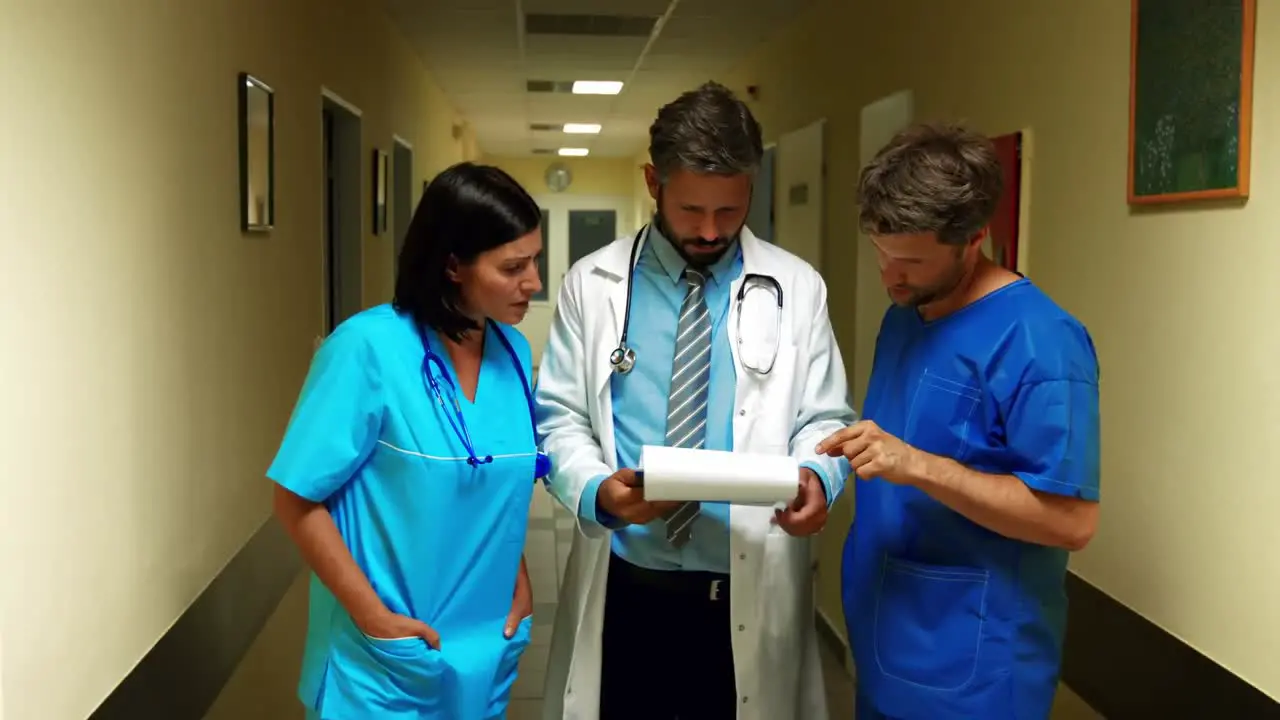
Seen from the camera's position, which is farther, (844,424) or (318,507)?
(844,424)

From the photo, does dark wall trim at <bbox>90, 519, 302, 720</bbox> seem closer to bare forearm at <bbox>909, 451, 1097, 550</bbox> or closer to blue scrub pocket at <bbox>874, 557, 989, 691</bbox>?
blue scrub pocket at <bbox>874, 557, 989, 691</bbox>

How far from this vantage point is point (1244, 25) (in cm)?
170

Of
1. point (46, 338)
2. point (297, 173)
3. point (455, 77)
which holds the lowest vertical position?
point (46, 338)

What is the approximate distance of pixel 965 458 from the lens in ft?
4.59

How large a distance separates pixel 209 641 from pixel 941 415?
1794 millimetres

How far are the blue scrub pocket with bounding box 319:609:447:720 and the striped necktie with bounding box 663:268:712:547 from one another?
40 centimetres

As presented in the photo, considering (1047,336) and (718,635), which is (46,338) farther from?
(1047,336)

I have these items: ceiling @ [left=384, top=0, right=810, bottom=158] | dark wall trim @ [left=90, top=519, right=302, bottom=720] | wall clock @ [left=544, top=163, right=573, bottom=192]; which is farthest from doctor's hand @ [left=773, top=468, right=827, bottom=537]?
wall clock @ [left=544, top=163, right=573, bottom=192]

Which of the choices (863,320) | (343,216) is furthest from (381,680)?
(343,216)

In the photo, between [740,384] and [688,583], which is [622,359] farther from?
[688,583]

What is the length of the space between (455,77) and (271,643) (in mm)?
4999

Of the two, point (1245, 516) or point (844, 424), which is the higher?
point (844, 424)

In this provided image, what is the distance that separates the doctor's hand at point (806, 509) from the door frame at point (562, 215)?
11.7m

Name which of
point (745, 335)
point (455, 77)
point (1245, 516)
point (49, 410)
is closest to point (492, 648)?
point (745, 335)
